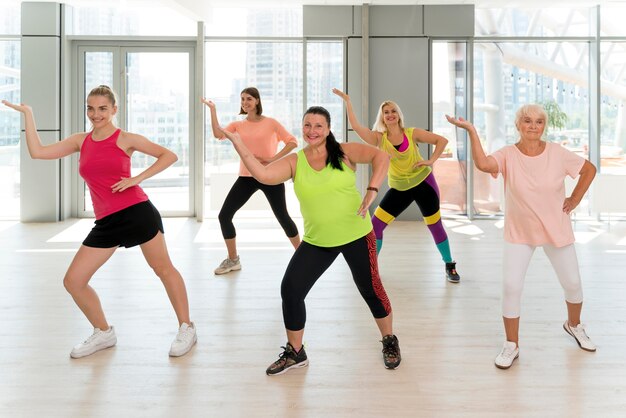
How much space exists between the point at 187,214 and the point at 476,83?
516cm

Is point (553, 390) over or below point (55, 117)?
below

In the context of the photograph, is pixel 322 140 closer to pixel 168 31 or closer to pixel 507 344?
pixel 507 344

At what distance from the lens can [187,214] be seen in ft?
37.6

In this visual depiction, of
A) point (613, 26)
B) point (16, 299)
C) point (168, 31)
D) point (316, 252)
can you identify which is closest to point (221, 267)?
point (16, 299)

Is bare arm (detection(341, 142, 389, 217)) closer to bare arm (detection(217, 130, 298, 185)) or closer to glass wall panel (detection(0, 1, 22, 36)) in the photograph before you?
bare arm (detection(217, 130, 298, 185))

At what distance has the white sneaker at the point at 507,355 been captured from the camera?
3.79m

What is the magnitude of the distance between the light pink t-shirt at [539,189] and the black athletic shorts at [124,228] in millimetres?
1942

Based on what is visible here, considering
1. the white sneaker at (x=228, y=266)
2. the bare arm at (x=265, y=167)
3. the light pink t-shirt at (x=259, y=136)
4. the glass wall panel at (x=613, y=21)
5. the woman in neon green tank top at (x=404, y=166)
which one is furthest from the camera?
the glass wall panel at (x=613, y=21)

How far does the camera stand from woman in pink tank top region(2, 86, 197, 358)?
3834 millimetres

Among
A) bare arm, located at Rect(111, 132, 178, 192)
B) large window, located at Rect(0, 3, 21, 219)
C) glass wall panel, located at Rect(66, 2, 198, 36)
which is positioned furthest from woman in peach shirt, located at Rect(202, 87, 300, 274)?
large window, located at Rect(0, 3, 21, 219)

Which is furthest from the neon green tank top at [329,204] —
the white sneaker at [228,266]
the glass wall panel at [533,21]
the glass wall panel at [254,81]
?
the glass wall panel at [533,21]

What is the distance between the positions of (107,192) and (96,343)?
3.00ft

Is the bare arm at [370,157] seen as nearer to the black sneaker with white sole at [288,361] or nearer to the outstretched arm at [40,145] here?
the black sneaker with white sole at [288,361]

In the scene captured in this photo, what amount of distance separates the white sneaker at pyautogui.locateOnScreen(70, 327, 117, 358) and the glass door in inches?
288
